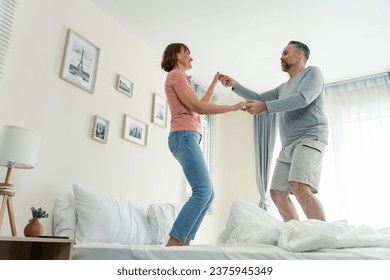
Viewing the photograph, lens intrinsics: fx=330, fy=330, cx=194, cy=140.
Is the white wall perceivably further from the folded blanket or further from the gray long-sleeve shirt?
the folded blanket

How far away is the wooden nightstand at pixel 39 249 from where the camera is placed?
1676 mm

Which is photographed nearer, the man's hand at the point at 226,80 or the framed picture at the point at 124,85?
the man's hand at the point at 226,80

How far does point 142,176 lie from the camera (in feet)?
10.7

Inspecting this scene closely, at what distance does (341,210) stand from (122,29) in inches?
126

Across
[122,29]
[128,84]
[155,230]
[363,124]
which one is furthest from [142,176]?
[363,124]

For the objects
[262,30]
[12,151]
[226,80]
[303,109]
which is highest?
[262,30]

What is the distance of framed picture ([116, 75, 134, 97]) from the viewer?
312cm

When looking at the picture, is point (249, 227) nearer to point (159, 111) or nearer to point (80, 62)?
point (80, 62)

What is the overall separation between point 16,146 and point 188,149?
962 mm

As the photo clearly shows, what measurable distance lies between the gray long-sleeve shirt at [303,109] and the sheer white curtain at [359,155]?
2054 mm

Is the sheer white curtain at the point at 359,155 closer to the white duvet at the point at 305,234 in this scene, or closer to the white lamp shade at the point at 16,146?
the white duvet at the point at 305,234

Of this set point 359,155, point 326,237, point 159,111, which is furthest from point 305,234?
point 359,155

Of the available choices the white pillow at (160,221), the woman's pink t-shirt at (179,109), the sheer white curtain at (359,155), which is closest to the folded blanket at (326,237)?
the woman's pink t-shirt at (179,109)

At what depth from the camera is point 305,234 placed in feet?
3.89
